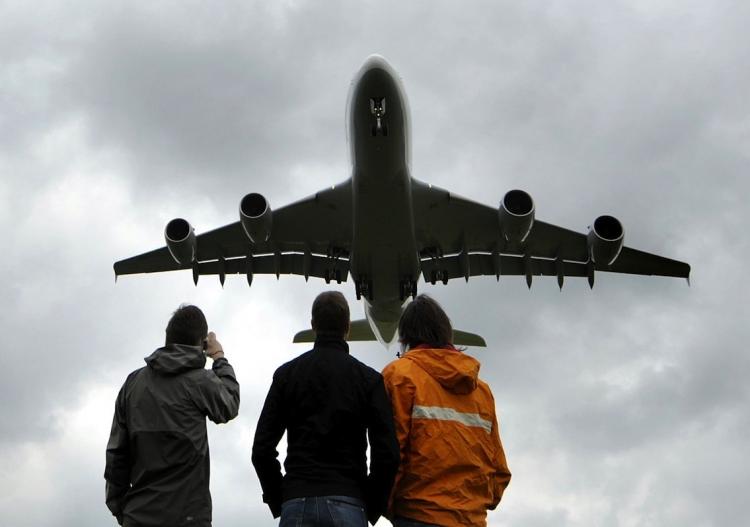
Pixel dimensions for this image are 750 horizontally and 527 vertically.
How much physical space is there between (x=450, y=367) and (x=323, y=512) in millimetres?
1077

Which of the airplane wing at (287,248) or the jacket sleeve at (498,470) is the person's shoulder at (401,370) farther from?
the airplane wing at (287,248)

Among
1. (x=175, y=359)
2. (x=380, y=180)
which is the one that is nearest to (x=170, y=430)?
(x=175, y=359)

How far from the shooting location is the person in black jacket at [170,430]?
174 inches

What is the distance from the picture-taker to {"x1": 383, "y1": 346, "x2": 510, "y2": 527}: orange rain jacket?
4.19 meters

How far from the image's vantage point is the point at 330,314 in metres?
4.53

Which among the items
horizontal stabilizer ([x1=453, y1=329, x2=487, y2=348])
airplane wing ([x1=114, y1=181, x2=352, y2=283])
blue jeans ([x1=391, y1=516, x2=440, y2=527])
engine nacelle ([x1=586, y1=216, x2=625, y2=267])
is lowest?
blue jeans ([x1=391, y1=516, x2=440, y2=527])

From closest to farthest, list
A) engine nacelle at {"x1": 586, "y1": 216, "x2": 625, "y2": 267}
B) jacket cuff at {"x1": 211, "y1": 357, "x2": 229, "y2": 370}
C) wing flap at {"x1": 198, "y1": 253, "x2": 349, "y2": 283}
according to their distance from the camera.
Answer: jacket cuff at {"x1": 211, "y1": 357, "x2": 229, "y2": 370} < engine nacelle at {"x1": 586, "y1": 216, "x2": 625, "y2": 267} < wing flap at {"x1": 198, "y1": 253, "x2": 349, "y2": 283}

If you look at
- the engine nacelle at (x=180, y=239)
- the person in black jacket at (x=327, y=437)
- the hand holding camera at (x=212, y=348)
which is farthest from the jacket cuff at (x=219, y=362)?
the engine nacelle at (x=180, y=239)

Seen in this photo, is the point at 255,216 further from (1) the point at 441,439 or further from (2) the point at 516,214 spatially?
(1) the point at 441,439

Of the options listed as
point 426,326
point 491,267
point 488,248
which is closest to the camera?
point 426,326

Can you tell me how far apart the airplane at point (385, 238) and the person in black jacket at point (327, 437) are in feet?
43.5

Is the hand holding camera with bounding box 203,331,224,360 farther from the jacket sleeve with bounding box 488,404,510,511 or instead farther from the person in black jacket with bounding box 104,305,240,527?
the jacket sleeve with bounding box 488,404,510,511

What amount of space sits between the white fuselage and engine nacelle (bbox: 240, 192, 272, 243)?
2229mm

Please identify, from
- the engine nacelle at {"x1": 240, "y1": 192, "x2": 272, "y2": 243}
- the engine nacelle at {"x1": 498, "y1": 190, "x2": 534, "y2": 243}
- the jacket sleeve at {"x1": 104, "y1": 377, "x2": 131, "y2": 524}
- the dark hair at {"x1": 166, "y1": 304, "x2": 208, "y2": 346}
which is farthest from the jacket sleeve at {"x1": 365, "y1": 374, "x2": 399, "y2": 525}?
the engine nacelle at {"x1": 240, "y1": 192, "x2": 272, "y2": 243}
